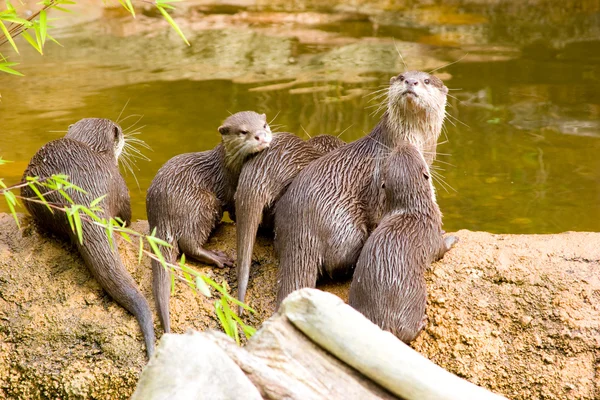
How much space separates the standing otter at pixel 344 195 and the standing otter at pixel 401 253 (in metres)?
0.11

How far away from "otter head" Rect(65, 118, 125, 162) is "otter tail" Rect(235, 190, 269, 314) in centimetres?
61

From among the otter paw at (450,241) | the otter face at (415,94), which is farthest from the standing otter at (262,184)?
the otter paw at (450,241)

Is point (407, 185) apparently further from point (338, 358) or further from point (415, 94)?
point (338, 358)

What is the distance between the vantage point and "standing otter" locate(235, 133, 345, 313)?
2.71 metres

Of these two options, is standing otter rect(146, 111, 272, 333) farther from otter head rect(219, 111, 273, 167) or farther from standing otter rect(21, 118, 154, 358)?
standing otter rect(21, 118, 154, 358)

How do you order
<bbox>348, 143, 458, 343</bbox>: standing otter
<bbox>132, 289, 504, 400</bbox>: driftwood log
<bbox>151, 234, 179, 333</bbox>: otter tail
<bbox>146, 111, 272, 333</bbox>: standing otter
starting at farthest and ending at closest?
<bbox>146, 111, 272, 333</bbox>: standing otter → <bbox>151, 234, 179, 333</bbox>: otter tail → <bbox>348, 143, 458, 343</bbox>: standing otter → <bbox>132, 289, 504, 400</bbox>: driftwood log

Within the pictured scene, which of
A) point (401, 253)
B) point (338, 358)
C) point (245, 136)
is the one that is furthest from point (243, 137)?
→ point (338, 358)

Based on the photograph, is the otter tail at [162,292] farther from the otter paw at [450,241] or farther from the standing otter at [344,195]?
the otter paw at [450,241]

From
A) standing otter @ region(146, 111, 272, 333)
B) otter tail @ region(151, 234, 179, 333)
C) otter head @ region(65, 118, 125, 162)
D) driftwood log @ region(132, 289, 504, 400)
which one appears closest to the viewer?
driftwood log @ region(132, 289, 504, 400)

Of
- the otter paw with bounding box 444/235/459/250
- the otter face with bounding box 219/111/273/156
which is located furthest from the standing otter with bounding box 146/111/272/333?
the otter paw with bounding box 444/235/459/250

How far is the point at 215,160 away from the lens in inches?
Result: 120

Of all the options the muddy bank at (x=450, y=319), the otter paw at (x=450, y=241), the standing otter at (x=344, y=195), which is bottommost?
the muddy bank at (x=450, y=319)

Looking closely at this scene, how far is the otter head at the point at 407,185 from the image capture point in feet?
8.70


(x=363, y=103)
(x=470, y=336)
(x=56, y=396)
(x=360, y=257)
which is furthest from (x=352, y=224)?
(x=363, y=103)
